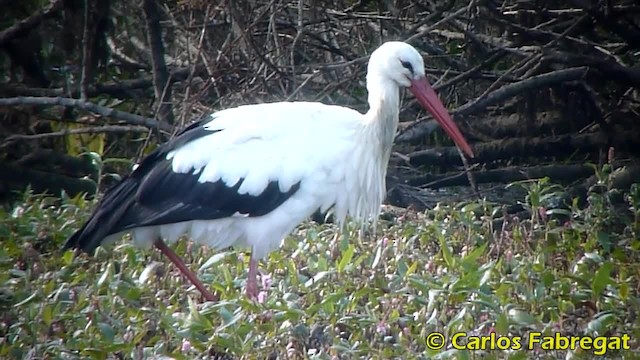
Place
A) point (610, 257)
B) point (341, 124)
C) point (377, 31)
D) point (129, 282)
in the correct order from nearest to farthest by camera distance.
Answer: point (129, 282) → point (610, 257) → point (341, 124) → point (377, 31)

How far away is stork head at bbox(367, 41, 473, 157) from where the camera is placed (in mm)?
5793

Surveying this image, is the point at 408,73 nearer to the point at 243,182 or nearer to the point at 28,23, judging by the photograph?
the point at 243,182

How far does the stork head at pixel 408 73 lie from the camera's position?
19.0 ft

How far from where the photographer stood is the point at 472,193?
7.17m

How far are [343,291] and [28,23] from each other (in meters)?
3.81

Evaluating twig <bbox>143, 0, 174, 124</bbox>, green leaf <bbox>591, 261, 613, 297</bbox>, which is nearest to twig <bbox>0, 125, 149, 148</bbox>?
twig <bbox>143, 0, 174, 124</bbox>

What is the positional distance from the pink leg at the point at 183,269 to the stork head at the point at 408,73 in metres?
1.25

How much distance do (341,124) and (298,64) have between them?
1871mm

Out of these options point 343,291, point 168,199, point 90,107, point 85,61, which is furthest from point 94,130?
point 343,291

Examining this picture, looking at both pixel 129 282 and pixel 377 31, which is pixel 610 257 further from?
pixel 377 31

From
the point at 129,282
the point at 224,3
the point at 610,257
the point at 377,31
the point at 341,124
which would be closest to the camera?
the point at 129,282

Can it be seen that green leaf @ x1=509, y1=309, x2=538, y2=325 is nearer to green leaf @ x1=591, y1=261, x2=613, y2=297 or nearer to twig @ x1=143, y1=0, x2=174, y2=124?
green leaf @ x1=591, y1=261, x2=613, y2=297

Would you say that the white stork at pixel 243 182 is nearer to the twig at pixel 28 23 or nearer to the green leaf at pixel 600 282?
the green leaf at pixel 600 282

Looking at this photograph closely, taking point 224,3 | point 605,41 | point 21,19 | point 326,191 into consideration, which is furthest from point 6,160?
point 605,41
